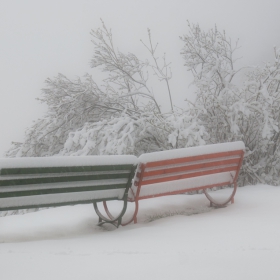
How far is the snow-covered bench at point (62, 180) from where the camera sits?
3.37 m

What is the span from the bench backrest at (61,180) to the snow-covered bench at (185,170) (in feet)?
0.56

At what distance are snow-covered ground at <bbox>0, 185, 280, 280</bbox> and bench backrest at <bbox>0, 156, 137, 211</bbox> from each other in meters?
0.35

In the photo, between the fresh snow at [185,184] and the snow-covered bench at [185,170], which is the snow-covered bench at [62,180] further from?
the fresh snow at [185,184]

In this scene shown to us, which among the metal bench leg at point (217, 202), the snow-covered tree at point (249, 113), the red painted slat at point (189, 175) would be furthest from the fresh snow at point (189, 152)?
the snow-covered tree at point (249, 113)

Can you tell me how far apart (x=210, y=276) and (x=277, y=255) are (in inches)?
24.5

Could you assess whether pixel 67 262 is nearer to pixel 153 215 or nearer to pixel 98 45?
pixel 153 215

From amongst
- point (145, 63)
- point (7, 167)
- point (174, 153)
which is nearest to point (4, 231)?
point (7, 167)

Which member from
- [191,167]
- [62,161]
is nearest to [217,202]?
[191,167]

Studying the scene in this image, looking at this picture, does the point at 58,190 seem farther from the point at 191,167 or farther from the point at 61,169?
the point at 191,167

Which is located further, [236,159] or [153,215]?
[236,159]

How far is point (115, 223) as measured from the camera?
4.22 m

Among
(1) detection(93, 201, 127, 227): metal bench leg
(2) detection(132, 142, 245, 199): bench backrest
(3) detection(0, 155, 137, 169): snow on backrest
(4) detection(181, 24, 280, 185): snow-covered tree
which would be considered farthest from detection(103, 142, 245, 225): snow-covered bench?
(4) detection(181, 24, 280, 185): snow-covered tree

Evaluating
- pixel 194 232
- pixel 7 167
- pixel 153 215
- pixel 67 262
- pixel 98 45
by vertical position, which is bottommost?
pixel 153 215

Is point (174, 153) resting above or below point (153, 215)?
above
